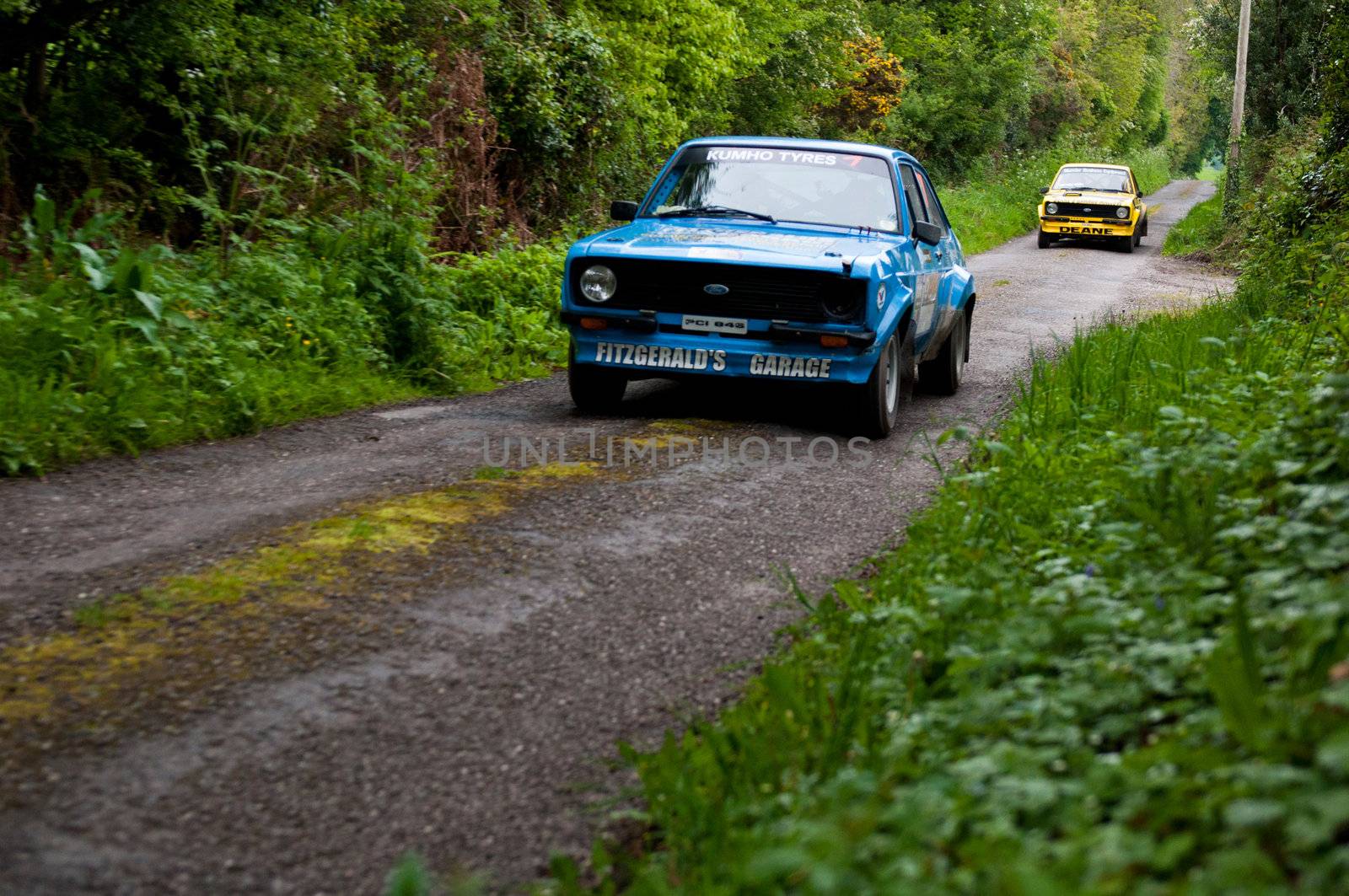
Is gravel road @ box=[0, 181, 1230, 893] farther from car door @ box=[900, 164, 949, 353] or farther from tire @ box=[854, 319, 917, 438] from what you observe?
car door @ box=[900, 164, 949, 353]

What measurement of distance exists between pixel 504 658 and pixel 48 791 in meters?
1.47

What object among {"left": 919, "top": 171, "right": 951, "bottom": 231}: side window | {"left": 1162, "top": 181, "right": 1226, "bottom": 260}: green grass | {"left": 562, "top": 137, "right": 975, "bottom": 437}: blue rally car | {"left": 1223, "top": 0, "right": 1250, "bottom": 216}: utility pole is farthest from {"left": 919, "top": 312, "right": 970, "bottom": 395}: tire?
{"left": 1223, "top": 0, "right": 1250, "bottom": 216}: utility pole

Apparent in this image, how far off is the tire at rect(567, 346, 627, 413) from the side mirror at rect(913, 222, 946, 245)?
86.8 inches

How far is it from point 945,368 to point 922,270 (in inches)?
51.8

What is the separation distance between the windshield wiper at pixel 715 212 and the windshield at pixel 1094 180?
2097 centimetres

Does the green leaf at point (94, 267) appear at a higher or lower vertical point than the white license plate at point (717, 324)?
higher

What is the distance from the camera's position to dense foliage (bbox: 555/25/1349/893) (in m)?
2.35

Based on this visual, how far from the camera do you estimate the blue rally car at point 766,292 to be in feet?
25.8

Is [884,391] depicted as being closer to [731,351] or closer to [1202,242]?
[731,351]

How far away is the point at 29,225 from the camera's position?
27.5 feet

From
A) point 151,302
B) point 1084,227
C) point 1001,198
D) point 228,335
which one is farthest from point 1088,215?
point 151,302

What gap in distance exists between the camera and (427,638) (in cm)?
450
